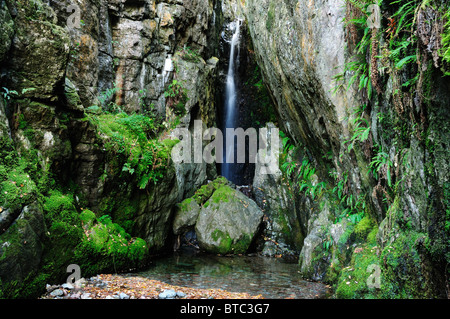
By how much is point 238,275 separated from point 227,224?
8.75ft

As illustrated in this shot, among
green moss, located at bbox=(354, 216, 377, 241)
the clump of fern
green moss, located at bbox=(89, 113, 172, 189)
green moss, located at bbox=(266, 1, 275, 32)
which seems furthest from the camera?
green moss, located at bbox=(266, 1, 275, 32)

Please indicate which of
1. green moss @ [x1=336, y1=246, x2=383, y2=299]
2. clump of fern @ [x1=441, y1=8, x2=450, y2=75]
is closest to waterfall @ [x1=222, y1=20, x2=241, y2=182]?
green moss @ [x1=336, y1=246, x2=383, y2=299]

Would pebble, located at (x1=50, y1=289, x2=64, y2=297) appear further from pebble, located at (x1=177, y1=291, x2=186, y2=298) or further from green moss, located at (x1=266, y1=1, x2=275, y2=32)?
green moss, located at (x1=266, y1=1, x2=275, y2=32)

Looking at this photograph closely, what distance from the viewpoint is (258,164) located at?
1127 cm

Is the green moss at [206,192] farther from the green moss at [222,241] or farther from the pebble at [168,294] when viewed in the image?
the pebble at [168,294]

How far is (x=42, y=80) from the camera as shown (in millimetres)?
4871

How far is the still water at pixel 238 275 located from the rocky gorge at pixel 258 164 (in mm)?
499

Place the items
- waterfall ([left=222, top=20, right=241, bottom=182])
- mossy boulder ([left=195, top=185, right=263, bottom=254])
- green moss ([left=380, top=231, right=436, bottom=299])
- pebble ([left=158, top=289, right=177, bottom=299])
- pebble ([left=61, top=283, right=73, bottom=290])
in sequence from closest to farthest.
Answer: green moss ([left=380, top=231, right=436, bottom=299]), pebble ([left=61, top=283, right=73, bottom=290]), pebble ([left=158, top=289, right=177, bottom=299]), mossy boulder ([left=195, top=185, right=263, bottom=254]), waterfall ([left=222, top=20, right=241, bottom=182])

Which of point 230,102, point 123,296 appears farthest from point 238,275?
point 230,102

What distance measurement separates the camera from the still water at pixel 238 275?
5.29m

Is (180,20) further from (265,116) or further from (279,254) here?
(279,254)

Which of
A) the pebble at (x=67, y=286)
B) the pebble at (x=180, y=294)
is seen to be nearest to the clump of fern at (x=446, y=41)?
the pebble at (x=180, y=294)

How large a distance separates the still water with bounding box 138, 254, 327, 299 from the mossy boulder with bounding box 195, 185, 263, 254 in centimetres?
49

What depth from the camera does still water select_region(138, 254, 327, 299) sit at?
529 cm
